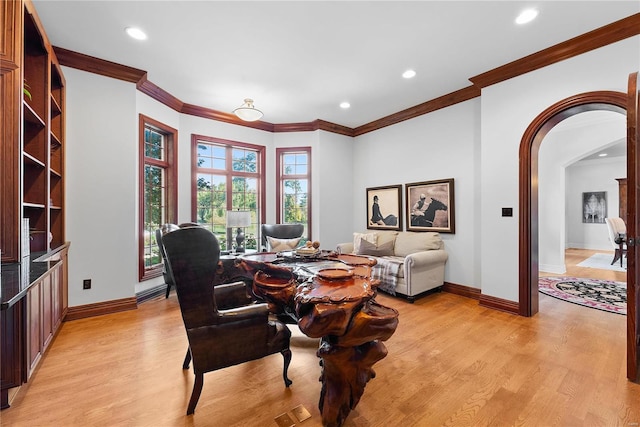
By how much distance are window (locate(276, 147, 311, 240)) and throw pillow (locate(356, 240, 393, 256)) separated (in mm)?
1309

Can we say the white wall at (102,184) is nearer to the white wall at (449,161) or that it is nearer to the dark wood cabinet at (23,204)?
the dark wood cabinet at (23,204)

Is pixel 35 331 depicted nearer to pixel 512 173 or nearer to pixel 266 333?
pixel 266 333

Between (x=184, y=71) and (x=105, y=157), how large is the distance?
1465 millimetres

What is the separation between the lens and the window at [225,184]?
4766 mm

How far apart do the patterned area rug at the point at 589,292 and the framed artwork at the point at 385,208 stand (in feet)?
8.26

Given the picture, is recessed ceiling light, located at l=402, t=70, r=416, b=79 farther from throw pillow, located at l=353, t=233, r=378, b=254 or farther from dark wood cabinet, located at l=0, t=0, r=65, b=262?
dark wood cabinet, located at l=0, t=0, r=65, b=262

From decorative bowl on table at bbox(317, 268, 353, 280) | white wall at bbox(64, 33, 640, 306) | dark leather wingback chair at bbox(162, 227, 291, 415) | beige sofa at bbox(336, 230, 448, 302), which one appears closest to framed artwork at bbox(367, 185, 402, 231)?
beige sofa at bbox(336, 230, 448, 302)

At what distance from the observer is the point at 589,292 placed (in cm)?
405

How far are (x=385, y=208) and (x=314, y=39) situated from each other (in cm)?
326

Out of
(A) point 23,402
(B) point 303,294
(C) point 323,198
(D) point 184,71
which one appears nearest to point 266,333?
(B) point 303,294

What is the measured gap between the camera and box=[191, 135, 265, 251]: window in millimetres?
4766

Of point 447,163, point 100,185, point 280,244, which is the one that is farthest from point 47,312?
point 447,163

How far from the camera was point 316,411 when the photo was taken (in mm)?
1688

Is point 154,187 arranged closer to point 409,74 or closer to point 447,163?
point 409,74
